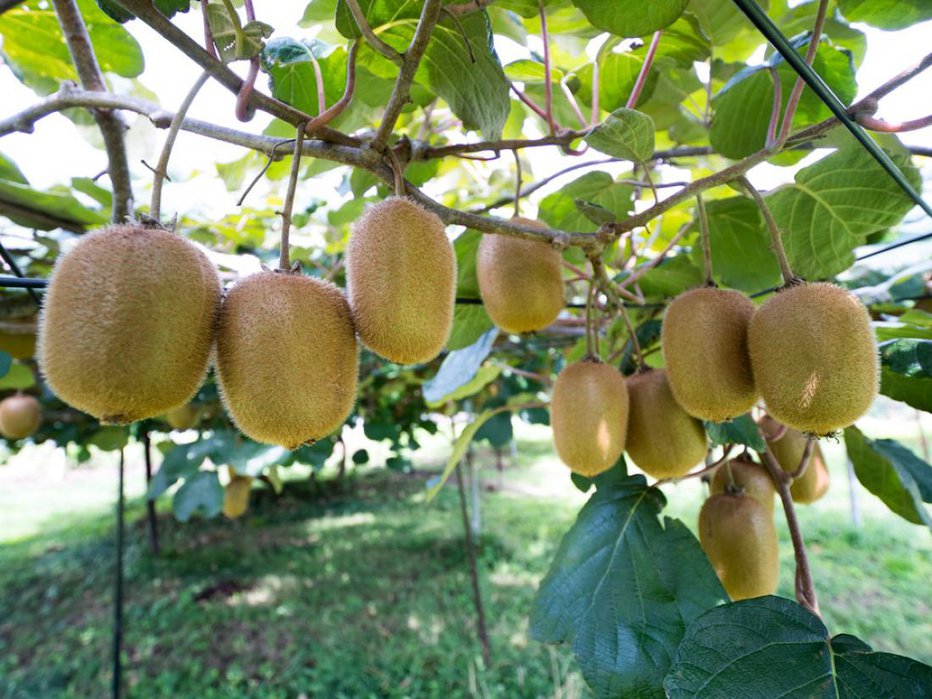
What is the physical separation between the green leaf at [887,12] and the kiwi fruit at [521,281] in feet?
1.98

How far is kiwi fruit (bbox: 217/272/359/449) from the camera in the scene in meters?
0.52

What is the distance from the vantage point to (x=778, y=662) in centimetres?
69

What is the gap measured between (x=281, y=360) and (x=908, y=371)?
92 cm

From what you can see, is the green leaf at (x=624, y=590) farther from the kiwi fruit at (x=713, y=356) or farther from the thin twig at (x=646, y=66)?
the thin twig at (x=646, y=66)

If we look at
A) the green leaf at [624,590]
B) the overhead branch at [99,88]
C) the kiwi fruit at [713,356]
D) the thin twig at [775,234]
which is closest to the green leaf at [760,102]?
the thin twig at [775,234]

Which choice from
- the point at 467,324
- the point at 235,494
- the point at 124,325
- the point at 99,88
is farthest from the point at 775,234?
the point at 235,494

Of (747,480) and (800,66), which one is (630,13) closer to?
(800,66)

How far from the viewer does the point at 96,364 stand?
0.47m

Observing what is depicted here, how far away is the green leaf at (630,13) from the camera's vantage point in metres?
0.73

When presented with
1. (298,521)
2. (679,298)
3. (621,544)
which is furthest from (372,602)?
(679,298)

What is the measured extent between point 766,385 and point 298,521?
5301 mm

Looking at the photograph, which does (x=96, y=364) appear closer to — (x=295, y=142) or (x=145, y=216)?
(x=145, y=216)

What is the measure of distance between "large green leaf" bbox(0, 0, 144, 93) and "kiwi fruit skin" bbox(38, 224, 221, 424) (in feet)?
2.68

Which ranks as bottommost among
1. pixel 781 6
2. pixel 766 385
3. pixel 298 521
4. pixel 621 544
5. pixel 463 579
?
pixel 298 521
